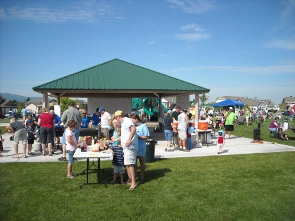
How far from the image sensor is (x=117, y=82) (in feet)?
39.2

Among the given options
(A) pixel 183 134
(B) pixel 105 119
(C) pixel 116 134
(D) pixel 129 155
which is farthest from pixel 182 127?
(D) pixel 129 155

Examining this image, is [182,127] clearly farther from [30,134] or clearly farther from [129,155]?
[30,134]

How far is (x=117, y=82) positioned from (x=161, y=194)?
7413 millimetres

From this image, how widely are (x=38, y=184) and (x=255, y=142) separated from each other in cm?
1042

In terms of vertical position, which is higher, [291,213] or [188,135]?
[188,135]

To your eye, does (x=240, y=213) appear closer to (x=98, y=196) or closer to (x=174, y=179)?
(x=174, y=179)

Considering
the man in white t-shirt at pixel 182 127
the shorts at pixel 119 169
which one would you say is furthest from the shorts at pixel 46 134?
the man in white t-shirt at pixel 182 127

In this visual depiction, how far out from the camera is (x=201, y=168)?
7.59m

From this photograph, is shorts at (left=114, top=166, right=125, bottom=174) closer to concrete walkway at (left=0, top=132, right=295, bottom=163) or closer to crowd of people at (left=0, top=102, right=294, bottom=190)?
crowd of people at (left=0, top=102, right=294, bottom=190)

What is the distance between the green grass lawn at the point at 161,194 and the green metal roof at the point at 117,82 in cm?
423

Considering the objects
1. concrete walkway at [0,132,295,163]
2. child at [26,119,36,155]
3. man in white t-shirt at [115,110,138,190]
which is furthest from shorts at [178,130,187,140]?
child at [26,119,36,155]

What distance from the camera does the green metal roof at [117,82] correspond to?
11211mm

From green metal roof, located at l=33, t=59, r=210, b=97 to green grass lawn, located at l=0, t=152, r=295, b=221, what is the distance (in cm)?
423

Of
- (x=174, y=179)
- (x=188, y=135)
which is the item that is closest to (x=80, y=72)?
(x=188, y=135)
